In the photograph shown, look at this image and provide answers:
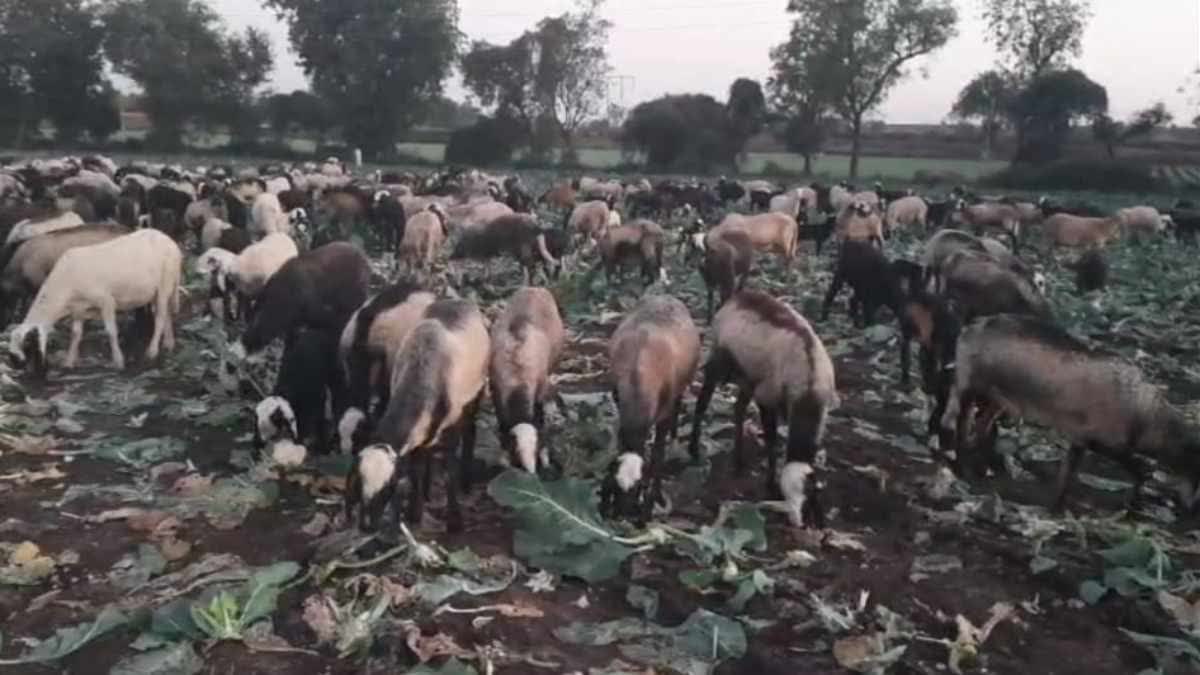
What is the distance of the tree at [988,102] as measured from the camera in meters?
64.6

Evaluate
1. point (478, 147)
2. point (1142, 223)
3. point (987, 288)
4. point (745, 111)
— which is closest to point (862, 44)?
point (745, 111)

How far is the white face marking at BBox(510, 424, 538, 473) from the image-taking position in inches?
306

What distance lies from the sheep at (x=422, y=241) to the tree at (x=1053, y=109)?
47.2 m

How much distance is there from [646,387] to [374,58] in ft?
198

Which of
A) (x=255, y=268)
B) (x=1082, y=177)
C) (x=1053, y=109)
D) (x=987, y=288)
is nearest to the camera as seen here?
(x=987, y=288)

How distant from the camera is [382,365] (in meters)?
9.28

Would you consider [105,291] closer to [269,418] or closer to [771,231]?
[269,418]

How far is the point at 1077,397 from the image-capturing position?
857cm

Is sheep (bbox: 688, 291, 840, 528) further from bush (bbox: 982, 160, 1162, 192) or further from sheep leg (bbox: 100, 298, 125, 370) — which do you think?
bush (bbox: 982, 160, 1162, 192)

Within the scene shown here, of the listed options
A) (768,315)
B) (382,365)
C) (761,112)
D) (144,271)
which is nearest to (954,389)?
(768,315)

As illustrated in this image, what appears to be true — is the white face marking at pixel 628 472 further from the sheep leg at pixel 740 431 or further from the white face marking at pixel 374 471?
the sheep leg at pixel 740 431

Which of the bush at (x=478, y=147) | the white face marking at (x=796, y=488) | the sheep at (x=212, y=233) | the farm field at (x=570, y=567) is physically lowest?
the farm field at (x=570, y=567)

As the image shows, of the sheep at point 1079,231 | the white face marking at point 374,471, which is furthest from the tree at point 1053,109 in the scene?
the white face marking at point 374,471

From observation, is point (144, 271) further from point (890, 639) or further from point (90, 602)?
point (890, 639)
